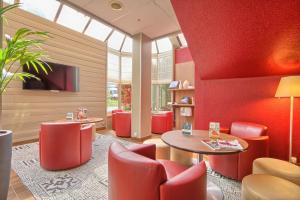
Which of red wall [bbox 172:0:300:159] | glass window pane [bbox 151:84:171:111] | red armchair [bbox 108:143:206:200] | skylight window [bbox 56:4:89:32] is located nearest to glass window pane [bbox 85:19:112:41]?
skylight window [bbox 56:4:89:32]

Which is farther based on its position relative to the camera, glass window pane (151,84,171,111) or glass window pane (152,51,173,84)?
glass window pane (151,84,171,111)

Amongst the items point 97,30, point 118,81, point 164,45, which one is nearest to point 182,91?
point 164,45

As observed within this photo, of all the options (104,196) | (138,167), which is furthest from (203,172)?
(104,196)

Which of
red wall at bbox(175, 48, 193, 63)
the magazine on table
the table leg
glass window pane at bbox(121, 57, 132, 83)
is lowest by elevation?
the table leg

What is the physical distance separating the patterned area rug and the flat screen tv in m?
1.93

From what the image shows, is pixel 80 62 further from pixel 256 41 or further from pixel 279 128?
pixel 279 128

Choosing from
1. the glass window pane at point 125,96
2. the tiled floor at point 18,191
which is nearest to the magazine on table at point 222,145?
the tiled floor at point 18,191

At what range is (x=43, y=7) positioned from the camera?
175 inches

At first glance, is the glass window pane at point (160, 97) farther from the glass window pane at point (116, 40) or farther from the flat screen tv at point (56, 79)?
the flat screen tv at point (56, 79)

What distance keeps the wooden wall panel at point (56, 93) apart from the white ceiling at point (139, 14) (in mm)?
1705

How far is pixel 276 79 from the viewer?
9.37 feet

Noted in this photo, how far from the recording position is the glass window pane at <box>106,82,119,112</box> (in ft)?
21.5

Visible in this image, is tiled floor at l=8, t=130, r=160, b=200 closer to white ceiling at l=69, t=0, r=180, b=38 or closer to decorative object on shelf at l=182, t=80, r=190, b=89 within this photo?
white ceiling at l=69, t=0, r=180, b=38

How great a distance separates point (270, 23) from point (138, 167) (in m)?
2.39
